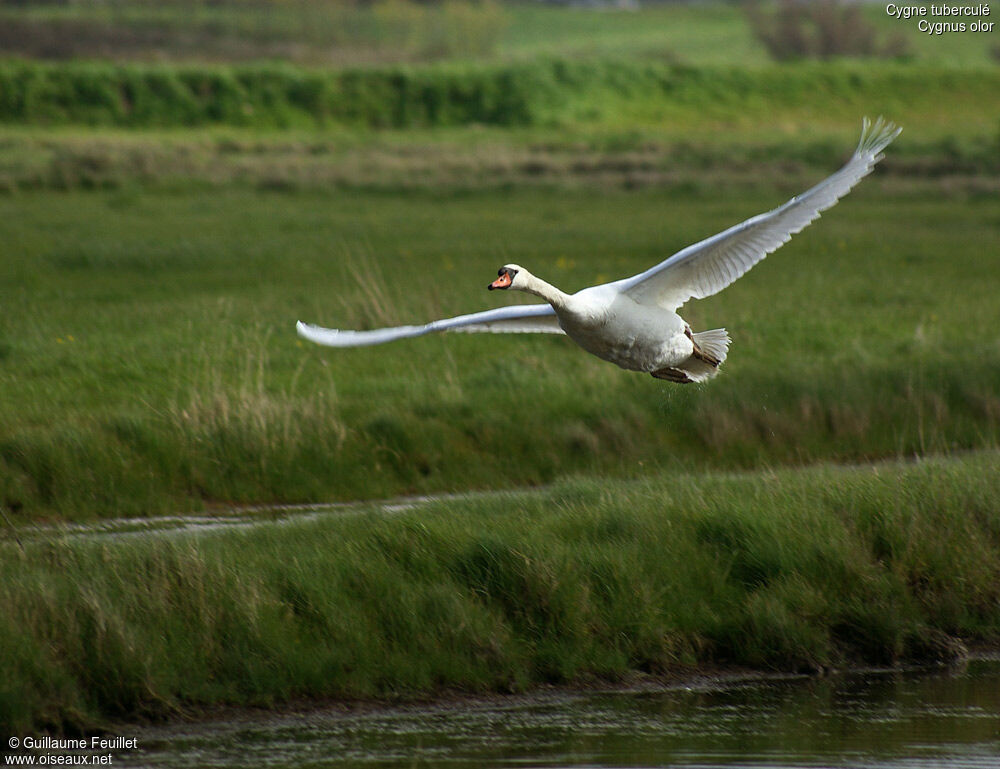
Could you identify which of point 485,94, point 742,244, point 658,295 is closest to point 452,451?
point 658,295

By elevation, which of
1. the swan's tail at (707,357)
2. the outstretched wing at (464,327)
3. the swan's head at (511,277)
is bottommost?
the swan's tail at (707,357)

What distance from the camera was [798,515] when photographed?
10945 mm

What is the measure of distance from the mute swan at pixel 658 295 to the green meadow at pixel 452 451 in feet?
4.62

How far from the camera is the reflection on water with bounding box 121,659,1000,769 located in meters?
8.83

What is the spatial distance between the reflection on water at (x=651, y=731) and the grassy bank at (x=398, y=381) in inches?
113

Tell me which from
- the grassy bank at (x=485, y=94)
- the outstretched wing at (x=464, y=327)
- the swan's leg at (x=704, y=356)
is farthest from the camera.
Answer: the grassy bank at (x=485, y=94)

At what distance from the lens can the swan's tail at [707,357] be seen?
10664 millimetres

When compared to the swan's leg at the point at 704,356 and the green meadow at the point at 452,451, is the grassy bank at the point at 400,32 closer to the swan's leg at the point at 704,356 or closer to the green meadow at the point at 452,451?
the green meadow at the point at 452,451

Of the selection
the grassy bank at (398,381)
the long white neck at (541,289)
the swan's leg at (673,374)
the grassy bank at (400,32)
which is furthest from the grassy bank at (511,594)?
the grassy bank at (400,32)

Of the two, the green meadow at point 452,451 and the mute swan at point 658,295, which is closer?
the mute swan at point 658,295

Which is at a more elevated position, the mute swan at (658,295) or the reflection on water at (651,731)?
the mute swan at (658,295)

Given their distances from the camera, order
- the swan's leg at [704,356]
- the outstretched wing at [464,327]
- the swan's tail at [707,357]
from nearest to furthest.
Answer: the outstretched wing at [464,327]
the swan's leg at [704,356]
the swan's tail at [707,357]

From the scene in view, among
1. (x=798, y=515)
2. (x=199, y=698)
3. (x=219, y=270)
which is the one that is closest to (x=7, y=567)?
(x=199, y=698)

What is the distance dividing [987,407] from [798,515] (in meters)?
5.74
